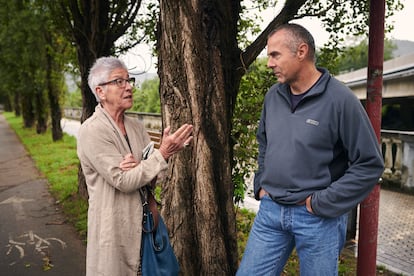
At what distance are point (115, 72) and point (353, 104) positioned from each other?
152 centimetres

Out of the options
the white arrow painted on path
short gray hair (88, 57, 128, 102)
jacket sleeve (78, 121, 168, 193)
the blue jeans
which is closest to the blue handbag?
jacket sleeve (78, 121, 168, 193)

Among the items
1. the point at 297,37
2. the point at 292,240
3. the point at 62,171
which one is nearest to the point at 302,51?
the point at 297,37

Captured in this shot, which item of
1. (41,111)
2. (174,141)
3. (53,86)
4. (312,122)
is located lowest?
(41,111)

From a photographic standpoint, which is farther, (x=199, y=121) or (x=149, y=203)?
(x=199, y=121)

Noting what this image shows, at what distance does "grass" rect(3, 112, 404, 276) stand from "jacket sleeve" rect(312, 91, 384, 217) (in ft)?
7.89

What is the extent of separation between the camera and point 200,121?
10.3 feet

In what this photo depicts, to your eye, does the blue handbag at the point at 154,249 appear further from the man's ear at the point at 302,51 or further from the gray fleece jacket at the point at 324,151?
the man's ear at the point at 302,51

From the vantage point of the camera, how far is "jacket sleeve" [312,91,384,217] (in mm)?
2195

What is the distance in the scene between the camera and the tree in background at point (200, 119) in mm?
3105

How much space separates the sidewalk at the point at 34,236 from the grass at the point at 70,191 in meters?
0.18

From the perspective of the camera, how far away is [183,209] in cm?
327

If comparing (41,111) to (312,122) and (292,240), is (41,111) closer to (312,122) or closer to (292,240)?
(292,240)

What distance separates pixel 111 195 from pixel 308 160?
1.27 meters

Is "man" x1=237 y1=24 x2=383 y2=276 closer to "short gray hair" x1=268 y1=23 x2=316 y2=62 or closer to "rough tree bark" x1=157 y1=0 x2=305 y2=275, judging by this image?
"short gray hair" x1=268 y1=23 x2=316 y2=62
